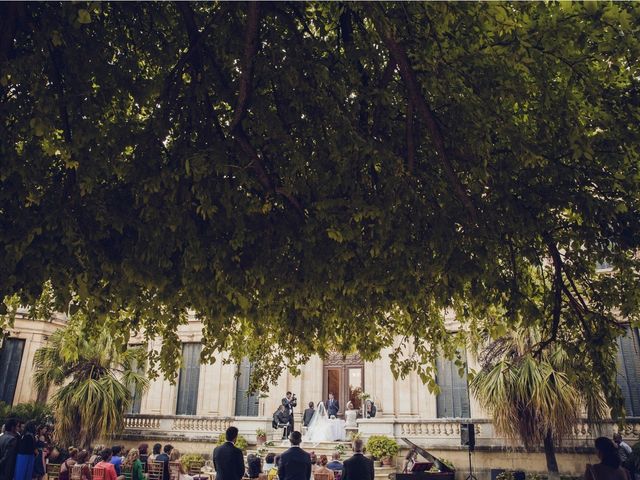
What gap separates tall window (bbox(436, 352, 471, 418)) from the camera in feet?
60.2

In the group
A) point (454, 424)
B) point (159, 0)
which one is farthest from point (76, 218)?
point (454, 424)

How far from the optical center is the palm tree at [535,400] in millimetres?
13406

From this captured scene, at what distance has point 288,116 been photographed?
620 centimetres

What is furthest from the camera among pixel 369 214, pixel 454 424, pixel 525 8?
pixel 454 424

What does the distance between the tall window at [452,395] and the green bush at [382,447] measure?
2.09 meters

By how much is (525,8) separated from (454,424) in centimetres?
1530

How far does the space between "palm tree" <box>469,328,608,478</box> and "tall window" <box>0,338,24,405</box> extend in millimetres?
19208

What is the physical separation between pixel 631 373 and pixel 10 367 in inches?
932

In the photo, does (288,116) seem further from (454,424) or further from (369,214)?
(454,424)

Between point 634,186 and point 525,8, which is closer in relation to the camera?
point 525,8

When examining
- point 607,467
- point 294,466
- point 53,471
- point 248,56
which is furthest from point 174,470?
point 248,56

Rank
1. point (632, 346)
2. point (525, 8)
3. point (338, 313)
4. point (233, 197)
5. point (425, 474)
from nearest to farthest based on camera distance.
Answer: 1. point (525, 8)
2. point (233, 197)
3. point (338, 313)
4. point (425, 474)
5. point (632, 346)

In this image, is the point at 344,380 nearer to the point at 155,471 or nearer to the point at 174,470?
the point at 174,470

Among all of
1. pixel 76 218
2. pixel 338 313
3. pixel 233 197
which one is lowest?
pixel 338 313
